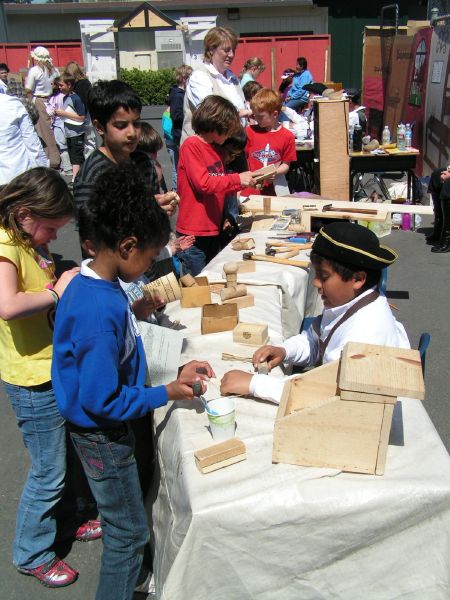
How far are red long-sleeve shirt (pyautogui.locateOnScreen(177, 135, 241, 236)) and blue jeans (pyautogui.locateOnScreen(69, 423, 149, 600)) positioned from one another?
248 cm

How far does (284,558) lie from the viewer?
1.71 metres

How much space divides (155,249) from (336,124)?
6576mm

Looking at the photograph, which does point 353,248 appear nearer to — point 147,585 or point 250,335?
point 250,335

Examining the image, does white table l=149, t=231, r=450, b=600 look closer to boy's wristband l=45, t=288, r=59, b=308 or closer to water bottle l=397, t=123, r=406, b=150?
boy's wristband l=45, t=288, r=59, b=308

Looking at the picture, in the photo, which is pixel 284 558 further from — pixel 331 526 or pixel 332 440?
pixel 332 440

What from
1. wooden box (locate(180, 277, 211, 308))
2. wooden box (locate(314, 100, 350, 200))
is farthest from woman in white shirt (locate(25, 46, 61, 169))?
wooden box (locate(180, 277, 211, 308))

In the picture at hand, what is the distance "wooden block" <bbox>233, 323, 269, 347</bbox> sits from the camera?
8.54ft

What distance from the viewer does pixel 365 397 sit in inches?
64.0

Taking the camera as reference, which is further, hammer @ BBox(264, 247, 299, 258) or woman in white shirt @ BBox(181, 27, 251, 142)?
woman in white shirt @ BBox(181, 27, 251, 142)

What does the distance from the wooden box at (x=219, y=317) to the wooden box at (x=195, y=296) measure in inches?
11.4

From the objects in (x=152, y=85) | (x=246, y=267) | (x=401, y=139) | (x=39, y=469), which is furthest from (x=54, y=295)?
(x=152, y=85)

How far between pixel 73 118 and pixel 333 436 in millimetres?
9011

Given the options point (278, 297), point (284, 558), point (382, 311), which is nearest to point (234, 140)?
point (278, 297)

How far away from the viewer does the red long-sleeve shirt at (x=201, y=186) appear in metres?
4.04
